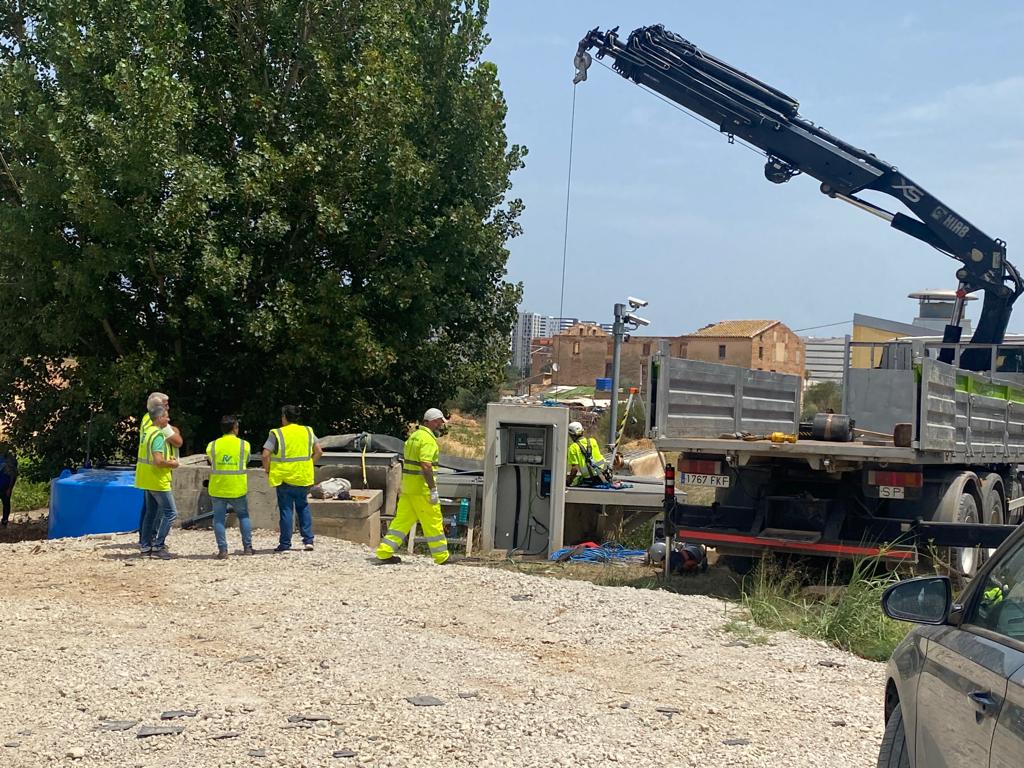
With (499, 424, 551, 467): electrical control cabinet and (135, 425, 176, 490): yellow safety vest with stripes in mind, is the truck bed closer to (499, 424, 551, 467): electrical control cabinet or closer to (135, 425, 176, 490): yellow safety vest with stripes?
(499, 424, 551, 467): electrical control cabinet

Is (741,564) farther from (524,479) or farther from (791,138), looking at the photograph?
(791,138)

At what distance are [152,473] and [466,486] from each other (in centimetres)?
466

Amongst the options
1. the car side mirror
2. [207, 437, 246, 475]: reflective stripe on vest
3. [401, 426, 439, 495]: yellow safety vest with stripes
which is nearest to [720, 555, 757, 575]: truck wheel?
[401, 426, 439, 495]: yellow safety vest with stripes

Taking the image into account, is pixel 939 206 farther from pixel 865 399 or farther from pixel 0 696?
pixel 0 696

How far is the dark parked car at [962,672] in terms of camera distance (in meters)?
2.90

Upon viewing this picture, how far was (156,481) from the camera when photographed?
11570mm

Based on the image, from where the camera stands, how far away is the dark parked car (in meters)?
2.90

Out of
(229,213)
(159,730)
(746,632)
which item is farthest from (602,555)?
(159,730)

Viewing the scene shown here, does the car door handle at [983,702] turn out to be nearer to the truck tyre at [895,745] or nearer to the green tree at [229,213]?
the truck tyre at [895,745]

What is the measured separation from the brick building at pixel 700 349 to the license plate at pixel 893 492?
6501cm

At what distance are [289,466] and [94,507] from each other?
132 inches

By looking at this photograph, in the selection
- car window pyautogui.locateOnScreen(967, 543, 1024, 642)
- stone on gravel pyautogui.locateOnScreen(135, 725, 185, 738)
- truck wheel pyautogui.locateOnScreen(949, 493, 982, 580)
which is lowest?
stone on gravel pyautogui.locateOnScreen(135, 725, 185, 738)

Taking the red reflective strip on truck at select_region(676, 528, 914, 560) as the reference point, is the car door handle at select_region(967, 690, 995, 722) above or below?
above

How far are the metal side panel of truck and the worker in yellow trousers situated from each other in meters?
2.19
